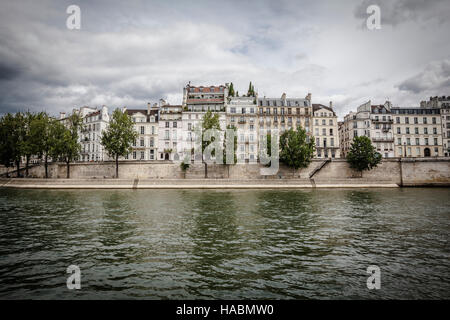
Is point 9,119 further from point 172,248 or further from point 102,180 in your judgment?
point 172,248

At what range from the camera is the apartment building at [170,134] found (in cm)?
6362

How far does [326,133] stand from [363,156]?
58.3 ft

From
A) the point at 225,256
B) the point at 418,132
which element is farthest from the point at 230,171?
the point at 418,132

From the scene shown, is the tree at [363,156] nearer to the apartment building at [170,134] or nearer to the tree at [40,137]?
the apartment building at [170,134]

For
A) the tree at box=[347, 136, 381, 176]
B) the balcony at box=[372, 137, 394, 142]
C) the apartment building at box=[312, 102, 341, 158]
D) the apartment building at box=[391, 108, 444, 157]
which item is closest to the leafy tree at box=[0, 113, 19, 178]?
the tree at box=[347, 136, 381, 176]

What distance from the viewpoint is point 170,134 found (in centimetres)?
6391

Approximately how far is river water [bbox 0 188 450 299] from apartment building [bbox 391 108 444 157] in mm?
61109

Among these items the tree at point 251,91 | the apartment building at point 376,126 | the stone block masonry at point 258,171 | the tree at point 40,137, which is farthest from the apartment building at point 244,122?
the tree at point 40,137

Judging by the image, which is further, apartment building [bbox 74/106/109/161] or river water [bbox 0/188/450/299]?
apartment building [bbox 74/106/109/161]

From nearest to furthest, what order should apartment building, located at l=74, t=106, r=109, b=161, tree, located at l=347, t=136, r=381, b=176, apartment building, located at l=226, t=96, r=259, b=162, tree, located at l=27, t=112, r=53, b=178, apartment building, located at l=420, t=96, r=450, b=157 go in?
tree, located at l=27, t=112, r=53, b=178 → tree, located at l=347, t=136, r=381, b=176 → apartment building, located at l=226, t=96, r=259, b=162 → apartment building, located at l=74, t=106, r=109, b=161 → apartment building, located at l=420, t=96, r=450, b=157

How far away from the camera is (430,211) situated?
2055 cm

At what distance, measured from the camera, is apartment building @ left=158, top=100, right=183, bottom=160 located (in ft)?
209

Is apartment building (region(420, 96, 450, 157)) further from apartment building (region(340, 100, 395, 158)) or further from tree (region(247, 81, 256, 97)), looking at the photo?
tree (region(247, 81, 256, 97))

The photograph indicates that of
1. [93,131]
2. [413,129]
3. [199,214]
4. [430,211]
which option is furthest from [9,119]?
[413,129]
